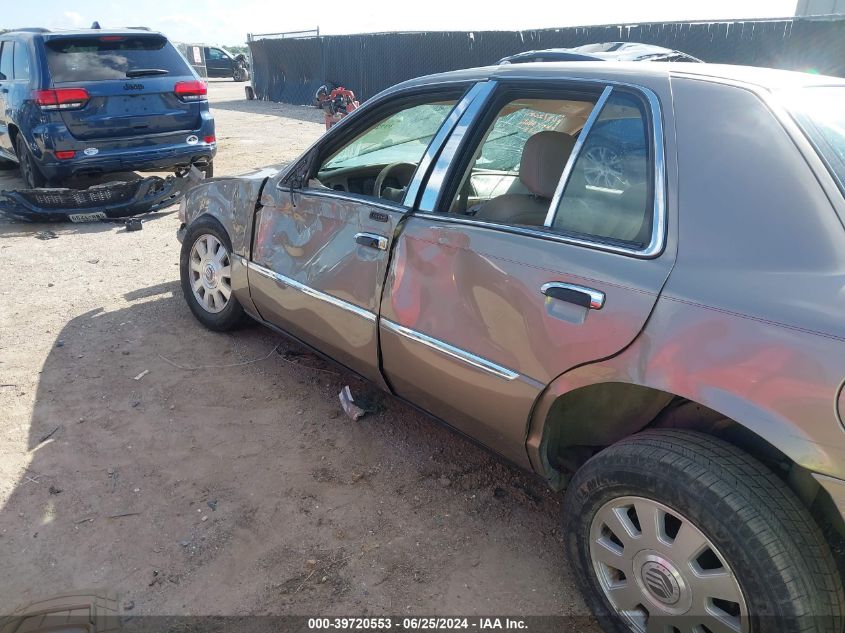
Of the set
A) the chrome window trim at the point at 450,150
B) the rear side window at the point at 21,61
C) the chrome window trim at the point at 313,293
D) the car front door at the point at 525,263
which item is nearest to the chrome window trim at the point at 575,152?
the car front door at the point at 525,263

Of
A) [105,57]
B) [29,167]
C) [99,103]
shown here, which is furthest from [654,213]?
[29,167]

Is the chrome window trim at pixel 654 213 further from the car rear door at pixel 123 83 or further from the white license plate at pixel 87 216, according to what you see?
the car rear door at pixel 123 83

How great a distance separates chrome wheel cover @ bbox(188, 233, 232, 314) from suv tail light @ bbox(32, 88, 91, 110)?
12.3 feet

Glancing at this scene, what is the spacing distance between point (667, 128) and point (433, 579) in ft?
5.81

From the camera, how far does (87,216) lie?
7031 mm

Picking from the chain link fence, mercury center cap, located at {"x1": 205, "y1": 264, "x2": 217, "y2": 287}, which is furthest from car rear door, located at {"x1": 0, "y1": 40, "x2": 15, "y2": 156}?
the chain link fence

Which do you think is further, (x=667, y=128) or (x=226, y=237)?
Answer: (x=226, y=237)

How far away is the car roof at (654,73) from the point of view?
214 cm

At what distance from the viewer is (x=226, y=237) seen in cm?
398

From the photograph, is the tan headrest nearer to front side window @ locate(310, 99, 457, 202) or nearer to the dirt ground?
front side window @ locate(310, 99, 457, 202)

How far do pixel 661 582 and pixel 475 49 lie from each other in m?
14.8

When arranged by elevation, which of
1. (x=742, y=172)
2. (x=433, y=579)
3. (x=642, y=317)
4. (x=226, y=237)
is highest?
(x=742, y=172)

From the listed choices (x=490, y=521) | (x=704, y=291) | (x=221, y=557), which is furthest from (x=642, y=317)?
(x=221, y=557)

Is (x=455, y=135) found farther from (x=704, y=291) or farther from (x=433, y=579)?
(x=433, y=579)
